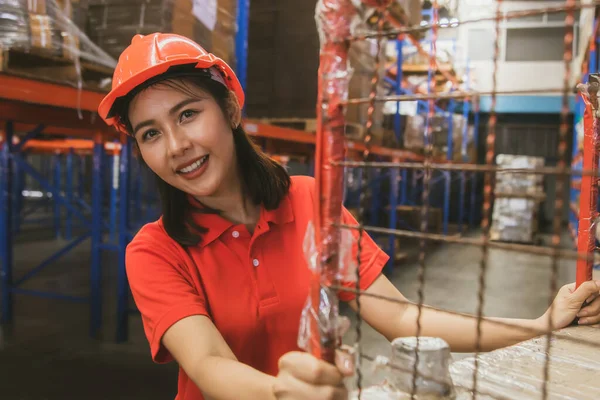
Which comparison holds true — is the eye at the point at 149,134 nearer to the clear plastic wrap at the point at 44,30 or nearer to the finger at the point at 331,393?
the finger at the point at 331,393

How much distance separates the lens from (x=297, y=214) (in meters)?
1.57

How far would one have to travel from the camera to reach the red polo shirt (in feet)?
4.37

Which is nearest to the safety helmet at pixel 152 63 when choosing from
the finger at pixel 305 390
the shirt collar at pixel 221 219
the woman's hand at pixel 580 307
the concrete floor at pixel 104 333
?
the shirt collar at pixel 221 219

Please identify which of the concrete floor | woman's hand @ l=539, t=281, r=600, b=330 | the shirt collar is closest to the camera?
woman's hand @ l=539, t=281, r=600, b=330

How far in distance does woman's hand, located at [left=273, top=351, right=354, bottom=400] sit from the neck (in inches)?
32.5

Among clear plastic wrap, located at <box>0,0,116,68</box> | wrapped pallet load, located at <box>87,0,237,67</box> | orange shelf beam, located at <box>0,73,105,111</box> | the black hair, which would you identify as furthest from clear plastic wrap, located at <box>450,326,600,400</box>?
wrapped pallet load, located at <box>87,0,237,67</box>

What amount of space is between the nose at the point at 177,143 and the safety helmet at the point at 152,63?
16 centimetres

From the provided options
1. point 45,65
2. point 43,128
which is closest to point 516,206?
point 43,128

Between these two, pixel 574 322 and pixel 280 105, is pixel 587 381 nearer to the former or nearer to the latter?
pixel 574 322

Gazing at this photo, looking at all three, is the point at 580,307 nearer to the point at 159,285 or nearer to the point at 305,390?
the point at 305,390

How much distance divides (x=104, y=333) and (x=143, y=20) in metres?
2.55

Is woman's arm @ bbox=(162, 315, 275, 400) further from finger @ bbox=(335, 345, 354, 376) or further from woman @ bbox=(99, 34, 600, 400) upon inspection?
finger @ bbox=(335, 345, 354, 376)

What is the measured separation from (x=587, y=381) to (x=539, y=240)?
10.2 meters

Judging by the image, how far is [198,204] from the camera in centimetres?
153
